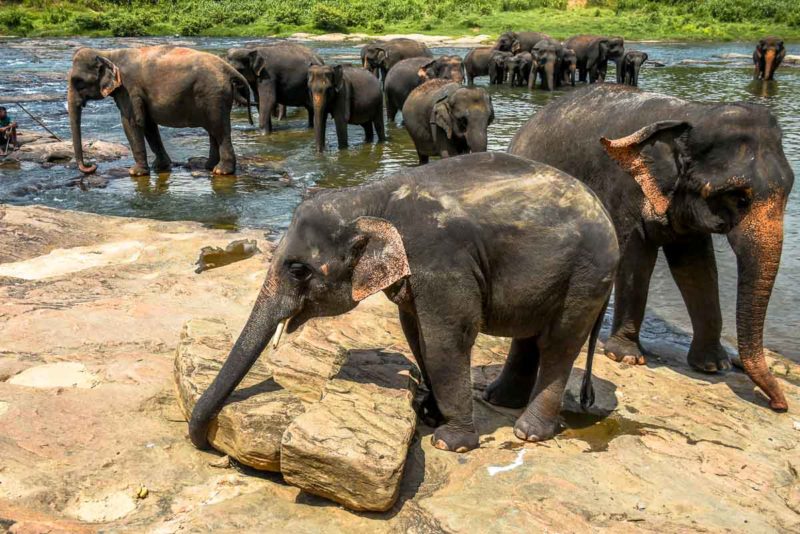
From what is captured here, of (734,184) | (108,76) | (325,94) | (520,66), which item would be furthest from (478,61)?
(734,184)

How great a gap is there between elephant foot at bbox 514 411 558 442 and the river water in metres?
2.49

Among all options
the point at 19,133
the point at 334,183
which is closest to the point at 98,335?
the point at 334,183

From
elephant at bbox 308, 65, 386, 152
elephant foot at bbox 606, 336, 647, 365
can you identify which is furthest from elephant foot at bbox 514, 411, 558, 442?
elephant at bbox 308, 65, 386, 152

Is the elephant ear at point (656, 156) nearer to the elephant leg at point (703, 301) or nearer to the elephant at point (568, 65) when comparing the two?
the elephant leg at point (703, 301)

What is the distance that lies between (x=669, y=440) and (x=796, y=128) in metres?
12.8

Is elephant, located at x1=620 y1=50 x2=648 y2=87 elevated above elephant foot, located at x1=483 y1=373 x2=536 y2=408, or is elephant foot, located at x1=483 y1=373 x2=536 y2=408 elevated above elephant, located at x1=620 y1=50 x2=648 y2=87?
elephant, located at x1=620 y1=50 x2=648 y2=87

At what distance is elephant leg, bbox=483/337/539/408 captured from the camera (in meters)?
5.14

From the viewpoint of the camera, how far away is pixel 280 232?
31.0ft

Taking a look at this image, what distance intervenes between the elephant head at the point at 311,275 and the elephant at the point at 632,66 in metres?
23.2

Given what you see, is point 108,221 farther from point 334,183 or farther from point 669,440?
point 669,440

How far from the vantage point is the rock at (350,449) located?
3791mm

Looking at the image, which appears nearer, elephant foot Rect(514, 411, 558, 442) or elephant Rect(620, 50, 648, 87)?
elephant foot Rect(514, 411, 558, 442)

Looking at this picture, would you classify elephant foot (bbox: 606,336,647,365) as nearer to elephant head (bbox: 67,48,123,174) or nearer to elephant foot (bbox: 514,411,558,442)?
elephant foot (bbox: 514,411,558,442)

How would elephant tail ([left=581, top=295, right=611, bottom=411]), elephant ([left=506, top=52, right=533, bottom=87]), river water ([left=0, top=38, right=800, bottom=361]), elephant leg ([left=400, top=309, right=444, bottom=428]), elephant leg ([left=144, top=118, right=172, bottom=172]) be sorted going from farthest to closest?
1. elephant ([left=506, top=52, right=533, bottom=87])
2. elephant leg ([left=144, top=118, right=172, bottom=172])
3. river water ([left=0, top=38, right=800, bottom=361])
4. elephant tail ([left=581, top=295, right=611, bottom=411])
5. elephant leg ([left=400, top=309, right=444, bottom=428])
